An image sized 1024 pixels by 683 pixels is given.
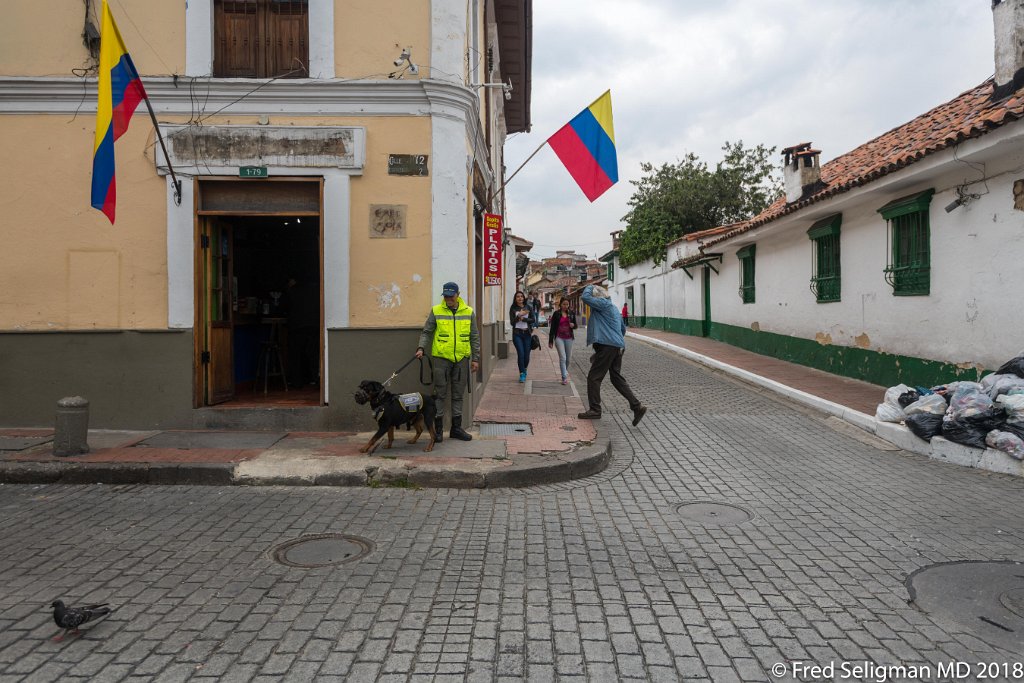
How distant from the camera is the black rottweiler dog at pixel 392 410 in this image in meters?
6.52

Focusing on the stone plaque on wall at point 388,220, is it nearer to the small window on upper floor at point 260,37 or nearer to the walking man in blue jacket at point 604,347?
the small window on upper floor at point 260,37

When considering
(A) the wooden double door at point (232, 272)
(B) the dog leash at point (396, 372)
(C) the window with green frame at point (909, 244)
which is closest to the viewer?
(B) the dog leash at point (396, 372)

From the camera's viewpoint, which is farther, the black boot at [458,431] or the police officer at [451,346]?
the black boot at [458,431]

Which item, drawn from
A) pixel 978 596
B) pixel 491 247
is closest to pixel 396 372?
pixel 491 247

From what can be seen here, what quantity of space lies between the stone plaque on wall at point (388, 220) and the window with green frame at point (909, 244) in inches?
309

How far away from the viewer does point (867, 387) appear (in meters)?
11.4

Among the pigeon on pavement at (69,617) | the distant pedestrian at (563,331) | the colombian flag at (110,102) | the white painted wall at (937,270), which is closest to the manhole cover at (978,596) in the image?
the pigeon on pavement at (69,617)

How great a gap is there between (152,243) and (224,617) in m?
5.61

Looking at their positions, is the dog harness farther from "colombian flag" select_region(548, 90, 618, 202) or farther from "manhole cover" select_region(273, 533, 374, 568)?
"colombian flag" select_region(548, 90, 618, 202)

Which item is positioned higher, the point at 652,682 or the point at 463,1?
the point at 463,1

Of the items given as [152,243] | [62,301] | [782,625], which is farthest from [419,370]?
[782,625]

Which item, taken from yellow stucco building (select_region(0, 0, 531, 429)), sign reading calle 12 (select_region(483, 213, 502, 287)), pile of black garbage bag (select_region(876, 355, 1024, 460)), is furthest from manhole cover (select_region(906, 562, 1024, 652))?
sign reading calle 12 (select_region(483, 213, 502, 287))

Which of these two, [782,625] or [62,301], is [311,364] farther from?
[782,625]

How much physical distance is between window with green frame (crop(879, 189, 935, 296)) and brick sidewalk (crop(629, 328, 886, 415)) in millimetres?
1742
